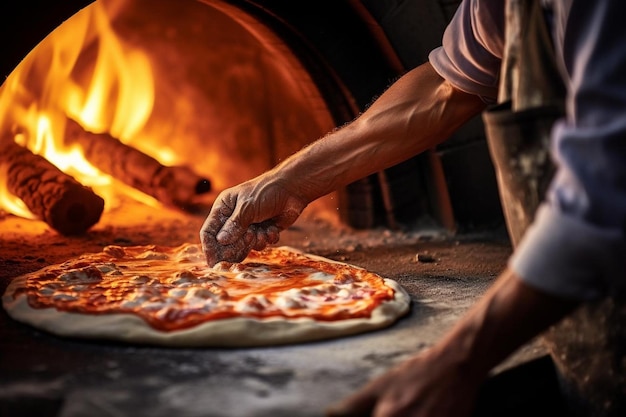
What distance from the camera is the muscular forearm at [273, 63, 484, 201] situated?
259 centimetres

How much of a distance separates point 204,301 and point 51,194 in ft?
5.64

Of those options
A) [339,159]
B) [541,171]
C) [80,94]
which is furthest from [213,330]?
[80,94]

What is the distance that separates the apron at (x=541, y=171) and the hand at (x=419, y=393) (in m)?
0.41

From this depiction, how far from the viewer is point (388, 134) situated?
2629 mm

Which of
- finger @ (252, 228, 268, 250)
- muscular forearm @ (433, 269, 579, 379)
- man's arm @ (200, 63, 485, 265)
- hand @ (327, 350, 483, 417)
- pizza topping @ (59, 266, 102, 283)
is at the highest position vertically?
man's arm @ (200, 63, 485, 265)

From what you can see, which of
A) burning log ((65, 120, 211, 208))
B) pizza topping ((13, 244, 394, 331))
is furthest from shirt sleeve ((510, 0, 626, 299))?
burning log ((65, 120, 211, 208))

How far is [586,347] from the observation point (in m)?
1.75

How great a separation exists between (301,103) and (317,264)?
60.9 inches

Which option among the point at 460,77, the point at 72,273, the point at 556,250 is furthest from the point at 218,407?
the point at 460,77

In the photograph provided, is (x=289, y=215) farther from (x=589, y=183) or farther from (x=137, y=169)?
(x=137, y=169)

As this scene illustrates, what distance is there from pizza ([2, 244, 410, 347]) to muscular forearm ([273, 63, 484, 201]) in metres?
0.33

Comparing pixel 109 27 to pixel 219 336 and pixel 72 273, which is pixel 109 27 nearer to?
pixel 72 273

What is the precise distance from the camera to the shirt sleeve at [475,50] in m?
2.26

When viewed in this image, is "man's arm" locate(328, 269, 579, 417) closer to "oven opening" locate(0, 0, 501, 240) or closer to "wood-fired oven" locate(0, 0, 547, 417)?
"wood-fired oven" locate(0, 0, 547, 417)
